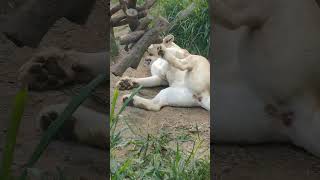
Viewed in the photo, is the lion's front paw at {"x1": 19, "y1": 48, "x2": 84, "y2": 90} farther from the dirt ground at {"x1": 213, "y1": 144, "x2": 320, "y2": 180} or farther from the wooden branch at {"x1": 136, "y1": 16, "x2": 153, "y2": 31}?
the wooden branch at {"x1": 136, "y1": 16, "x2": 153, "y2": 31}

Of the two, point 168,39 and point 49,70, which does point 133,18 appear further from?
point 49,70

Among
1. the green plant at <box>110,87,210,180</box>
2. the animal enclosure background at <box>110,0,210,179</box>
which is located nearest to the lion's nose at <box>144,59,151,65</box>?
the animal enclosure background at <box>110,0,210,179</box>

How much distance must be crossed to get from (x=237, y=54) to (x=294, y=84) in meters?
0.13

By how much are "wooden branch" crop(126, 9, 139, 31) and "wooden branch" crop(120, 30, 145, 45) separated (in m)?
0.03

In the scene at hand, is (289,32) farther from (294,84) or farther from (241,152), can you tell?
(241,152)

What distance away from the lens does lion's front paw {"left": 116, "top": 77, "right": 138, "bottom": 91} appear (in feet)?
7.54

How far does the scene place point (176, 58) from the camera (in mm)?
2324

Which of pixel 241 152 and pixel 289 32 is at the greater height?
pixel 289 32

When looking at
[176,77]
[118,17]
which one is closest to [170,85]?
[176,77]

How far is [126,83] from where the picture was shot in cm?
232

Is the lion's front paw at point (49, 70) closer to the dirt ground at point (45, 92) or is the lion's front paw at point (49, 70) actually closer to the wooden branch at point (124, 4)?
the dirt ground at point (45, 92)

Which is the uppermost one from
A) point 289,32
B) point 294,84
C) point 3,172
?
point 289,32

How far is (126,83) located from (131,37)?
0.24 m

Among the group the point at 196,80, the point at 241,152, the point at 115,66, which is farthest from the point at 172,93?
the point at 241,152
